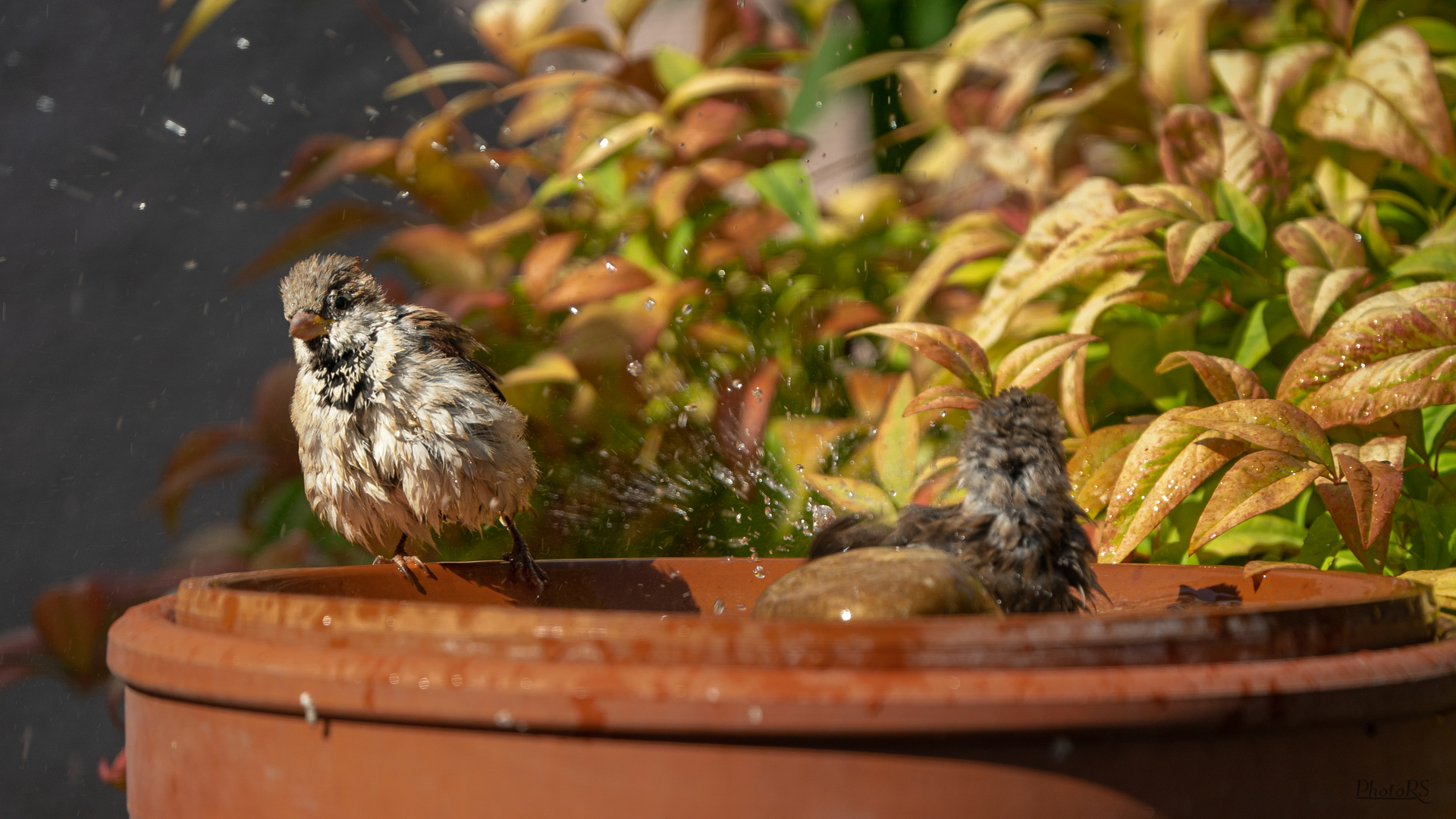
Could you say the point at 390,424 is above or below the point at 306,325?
below

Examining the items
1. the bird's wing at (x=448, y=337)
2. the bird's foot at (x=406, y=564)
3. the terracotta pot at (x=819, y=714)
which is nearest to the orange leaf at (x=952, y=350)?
the bird's wing at (x=448, y=337)

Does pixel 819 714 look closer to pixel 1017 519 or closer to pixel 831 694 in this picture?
pixel 831 694

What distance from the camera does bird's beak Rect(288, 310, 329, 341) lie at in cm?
171

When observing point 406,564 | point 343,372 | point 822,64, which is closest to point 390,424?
point 343,372

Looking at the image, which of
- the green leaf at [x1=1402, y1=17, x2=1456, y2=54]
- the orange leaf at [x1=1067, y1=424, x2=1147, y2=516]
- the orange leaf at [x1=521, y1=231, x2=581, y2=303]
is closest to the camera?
the orange leaf at [x1=1067, y1=424, x2=1147, y2=516]

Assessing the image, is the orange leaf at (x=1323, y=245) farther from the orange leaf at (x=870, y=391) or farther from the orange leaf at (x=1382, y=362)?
the orange leaf at (x=870, y=391)

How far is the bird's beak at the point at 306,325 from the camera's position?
1.71m

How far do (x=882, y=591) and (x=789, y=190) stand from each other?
1.61m

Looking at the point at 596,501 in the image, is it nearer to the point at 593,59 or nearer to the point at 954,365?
the point at 954,365

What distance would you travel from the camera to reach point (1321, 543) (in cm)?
169

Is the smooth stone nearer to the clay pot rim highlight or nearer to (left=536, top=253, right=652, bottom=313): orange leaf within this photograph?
the clay pot rim highlight

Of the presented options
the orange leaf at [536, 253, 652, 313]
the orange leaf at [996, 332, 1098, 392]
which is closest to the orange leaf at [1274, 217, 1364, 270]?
the orange leaf at [996, 332, 1098, 392]

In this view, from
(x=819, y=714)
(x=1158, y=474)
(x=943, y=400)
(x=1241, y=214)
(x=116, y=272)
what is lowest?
(x=1158, y=474)

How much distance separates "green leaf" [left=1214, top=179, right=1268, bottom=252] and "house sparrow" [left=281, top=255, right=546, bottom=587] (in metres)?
1.34
